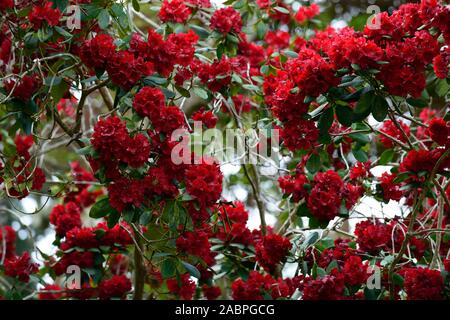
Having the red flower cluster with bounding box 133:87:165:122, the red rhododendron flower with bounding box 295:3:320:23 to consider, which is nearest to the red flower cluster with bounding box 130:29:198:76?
the red flower cluster with bounding box 133:87:165:122

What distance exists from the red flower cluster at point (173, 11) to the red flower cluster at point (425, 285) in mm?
1311

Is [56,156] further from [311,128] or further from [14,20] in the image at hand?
[311,128]

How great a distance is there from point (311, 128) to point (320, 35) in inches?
29.1

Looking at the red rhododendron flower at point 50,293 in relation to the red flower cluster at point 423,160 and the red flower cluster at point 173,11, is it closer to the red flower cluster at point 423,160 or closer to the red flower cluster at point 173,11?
the red flower cluster at point 173,11

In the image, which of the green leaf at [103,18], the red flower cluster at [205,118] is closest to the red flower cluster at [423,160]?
the red flower cluster at [205,118]

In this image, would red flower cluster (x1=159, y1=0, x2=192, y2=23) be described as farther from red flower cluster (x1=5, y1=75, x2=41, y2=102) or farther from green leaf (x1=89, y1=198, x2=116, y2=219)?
green leaf (x1=89, y1=198, x2=116, y2=219)

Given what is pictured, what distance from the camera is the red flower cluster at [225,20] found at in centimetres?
261

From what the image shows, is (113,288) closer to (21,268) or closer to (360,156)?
(21,268)

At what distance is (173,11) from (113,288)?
3.74 feet

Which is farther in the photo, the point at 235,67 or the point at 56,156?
the point at 56,156

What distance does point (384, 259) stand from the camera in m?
2.21

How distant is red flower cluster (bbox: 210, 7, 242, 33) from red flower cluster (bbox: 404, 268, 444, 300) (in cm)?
122

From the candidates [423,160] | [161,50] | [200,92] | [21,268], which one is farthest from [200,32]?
[21,268]
